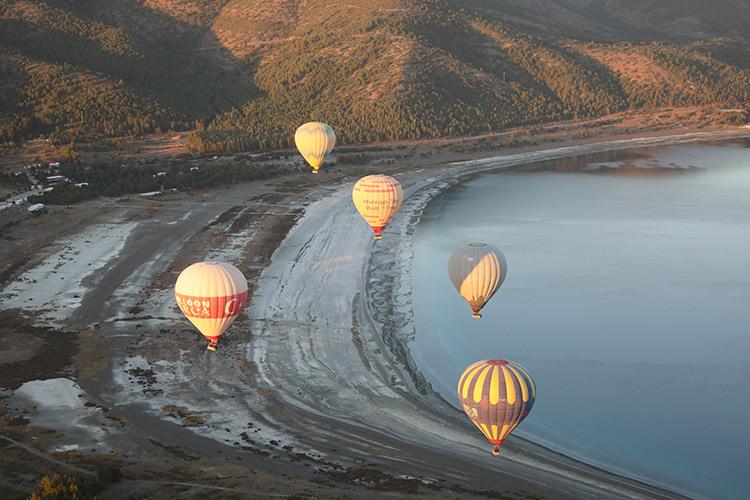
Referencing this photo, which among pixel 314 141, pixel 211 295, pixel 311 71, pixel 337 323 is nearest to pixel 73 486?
pixel 211 295

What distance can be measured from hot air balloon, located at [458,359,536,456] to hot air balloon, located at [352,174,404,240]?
22.8 metres

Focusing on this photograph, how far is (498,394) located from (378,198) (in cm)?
2372

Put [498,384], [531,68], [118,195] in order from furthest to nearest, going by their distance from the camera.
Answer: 1. [531,68]
2. [118,195]
3. [498,384]

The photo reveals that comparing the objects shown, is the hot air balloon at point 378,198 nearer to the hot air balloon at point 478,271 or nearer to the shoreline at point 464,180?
the shoreline at point 464,180

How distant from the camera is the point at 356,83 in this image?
9906 centimetres

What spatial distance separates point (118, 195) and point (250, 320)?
27337 millimetres

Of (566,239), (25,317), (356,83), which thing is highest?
(356,83)

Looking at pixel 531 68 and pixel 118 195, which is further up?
pixel 531 68

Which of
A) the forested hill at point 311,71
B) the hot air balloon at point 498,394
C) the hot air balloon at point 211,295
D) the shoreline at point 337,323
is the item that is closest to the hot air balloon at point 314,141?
the shoreline at point 337,323

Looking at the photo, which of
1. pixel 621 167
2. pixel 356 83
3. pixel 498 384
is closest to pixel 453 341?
pixel 498 384

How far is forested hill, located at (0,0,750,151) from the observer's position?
87375 mm

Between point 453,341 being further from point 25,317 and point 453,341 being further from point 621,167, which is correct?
point 621,167

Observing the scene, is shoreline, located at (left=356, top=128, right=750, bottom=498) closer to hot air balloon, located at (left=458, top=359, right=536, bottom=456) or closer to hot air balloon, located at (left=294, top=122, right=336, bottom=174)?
hot air balloon, located at (left=458, top=359, right=536, bottom=456)

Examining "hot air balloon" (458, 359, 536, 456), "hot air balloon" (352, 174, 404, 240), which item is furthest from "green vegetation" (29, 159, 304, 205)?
"hot air balloon" (458, 359, 536, 456)
